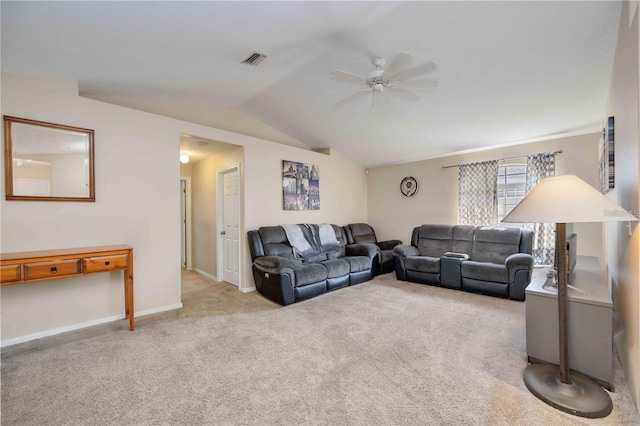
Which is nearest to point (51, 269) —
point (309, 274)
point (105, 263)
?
point (105, 263)

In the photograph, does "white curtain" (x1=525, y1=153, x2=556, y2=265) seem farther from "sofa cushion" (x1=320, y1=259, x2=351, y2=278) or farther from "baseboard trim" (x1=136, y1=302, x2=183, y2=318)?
"baseboard trim" (x1=136, y1=302, x2=183, y2=318)

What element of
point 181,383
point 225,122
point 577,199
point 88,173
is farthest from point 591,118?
point 88,173

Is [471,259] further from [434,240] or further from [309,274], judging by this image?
[309,274]

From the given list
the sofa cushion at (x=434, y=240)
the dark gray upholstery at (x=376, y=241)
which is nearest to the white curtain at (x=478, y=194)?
the sofa cushion at (x=434, y=240)

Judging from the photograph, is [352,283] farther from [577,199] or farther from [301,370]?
[577,199]

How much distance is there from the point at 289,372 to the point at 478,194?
14.6 ft

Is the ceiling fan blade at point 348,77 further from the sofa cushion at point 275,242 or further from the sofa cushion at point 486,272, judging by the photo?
the sofa cushion at point 486,272

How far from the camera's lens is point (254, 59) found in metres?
2.88

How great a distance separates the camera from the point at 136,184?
3234mm

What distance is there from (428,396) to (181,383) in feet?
5.59

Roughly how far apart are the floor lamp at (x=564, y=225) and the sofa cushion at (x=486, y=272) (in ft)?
6.21

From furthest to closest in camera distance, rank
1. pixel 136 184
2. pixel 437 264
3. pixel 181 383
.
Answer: pixel 437 264
pixel 136 184
pixel 181 383

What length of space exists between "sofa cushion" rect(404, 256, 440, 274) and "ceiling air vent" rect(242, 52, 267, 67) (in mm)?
3662

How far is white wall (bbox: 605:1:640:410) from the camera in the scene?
1630mm
